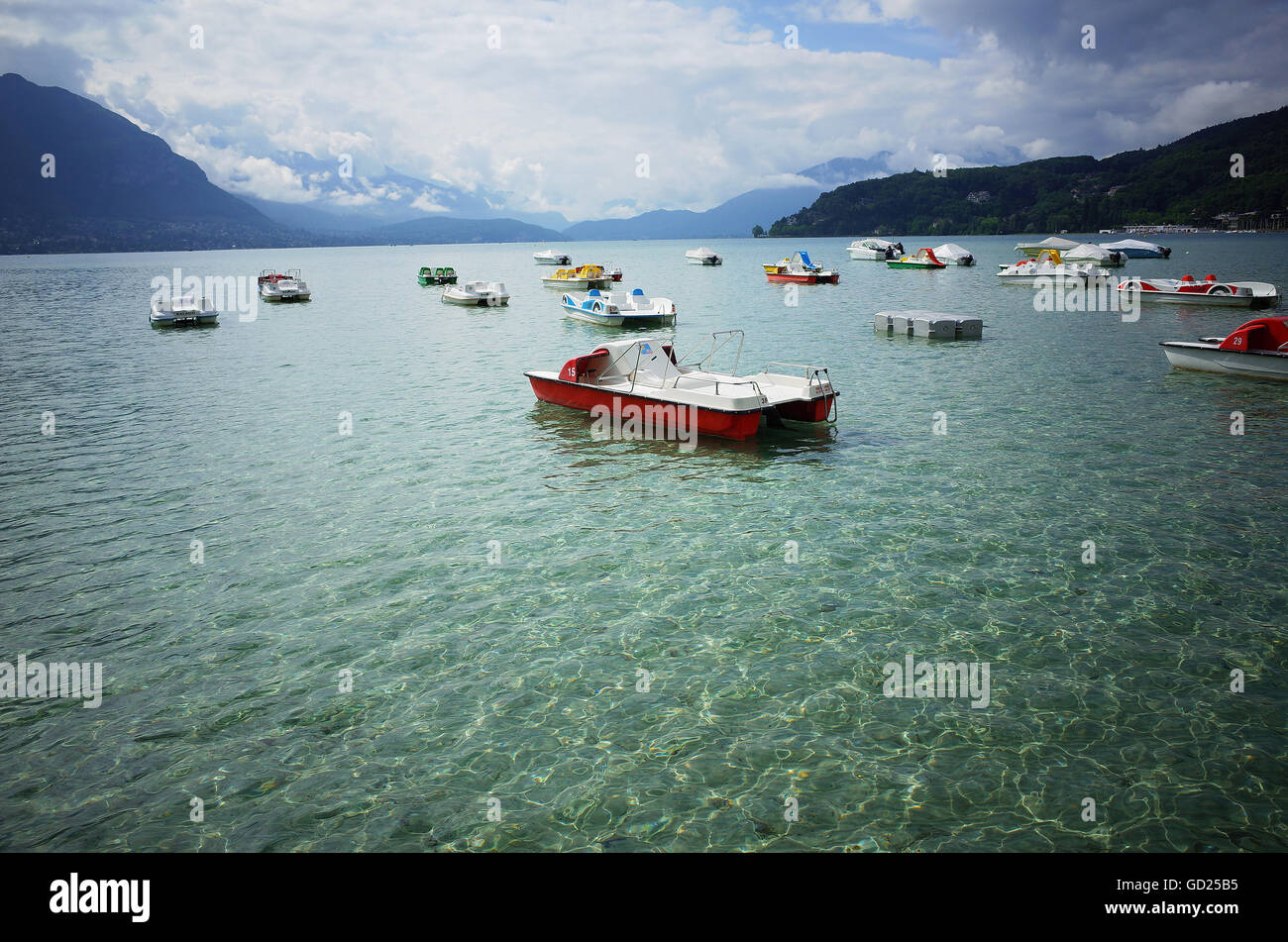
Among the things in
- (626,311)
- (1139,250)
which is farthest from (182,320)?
(1139,250)

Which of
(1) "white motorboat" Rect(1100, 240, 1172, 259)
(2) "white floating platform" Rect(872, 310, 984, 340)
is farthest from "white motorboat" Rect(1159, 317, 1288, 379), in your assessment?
(1) "white motorboat" Rect(1100, 240, 1172, 259)

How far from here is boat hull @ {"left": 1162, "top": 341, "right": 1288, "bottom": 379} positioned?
27969 mm

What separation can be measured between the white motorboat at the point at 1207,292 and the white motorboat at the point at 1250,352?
2546 centimetres

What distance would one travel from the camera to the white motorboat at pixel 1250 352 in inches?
1105

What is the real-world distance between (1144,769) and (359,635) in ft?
34.5

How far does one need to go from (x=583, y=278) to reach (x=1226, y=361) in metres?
57.8

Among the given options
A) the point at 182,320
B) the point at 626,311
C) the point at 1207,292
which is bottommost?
the point at 626,311

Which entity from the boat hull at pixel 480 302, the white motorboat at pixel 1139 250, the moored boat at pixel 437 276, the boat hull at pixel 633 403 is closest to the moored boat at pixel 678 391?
the boat hull at pixel 633 403

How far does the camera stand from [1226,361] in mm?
29188

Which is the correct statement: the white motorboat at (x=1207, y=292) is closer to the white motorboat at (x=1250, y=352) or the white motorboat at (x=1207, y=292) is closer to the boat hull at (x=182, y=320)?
the white motorboat at (x=1250, y=352)

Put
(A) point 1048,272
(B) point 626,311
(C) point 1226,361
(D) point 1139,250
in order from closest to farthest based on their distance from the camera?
(C) point 1226,361 → (B) point 626,311 → (A) point 1048,272 → (D) point 1139,250

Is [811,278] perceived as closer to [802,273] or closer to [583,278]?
[802,273]

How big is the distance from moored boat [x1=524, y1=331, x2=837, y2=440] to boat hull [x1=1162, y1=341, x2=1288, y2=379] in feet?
59.3
